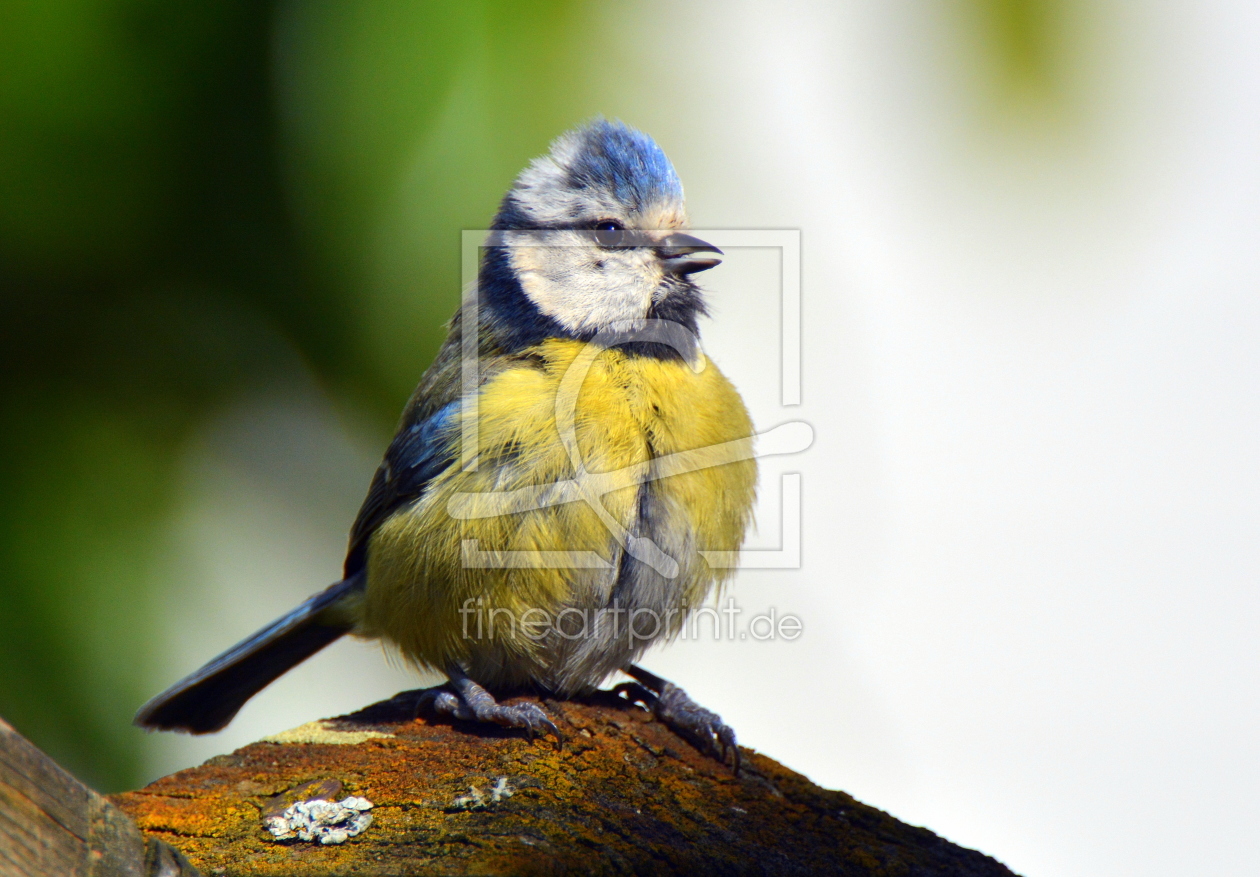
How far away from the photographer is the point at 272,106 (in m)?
3.26

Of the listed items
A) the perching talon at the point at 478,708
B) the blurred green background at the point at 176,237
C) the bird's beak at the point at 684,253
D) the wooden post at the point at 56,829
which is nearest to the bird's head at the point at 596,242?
the bird's beak at the point at 684,253

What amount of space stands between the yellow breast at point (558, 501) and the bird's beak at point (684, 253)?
38 centimetres

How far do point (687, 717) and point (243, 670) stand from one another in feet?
5.40

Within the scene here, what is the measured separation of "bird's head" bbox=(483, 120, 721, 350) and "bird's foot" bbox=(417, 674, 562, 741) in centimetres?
117

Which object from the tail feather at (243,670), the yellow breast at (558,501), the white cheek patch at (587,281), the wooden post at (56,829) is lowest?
the tail feather at (243,670)

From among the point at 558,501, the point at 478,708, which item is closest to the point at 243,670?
the point at 478,708

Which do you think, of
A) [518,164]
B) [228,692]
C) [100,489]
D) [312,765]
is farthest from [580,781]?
[518,164]

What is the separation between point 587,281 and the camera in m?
3.23

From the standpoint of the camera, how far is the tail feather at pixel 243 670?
3229 mm

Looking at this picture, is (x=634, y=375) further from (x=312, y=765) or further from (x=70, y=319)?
(x=70, y=319)

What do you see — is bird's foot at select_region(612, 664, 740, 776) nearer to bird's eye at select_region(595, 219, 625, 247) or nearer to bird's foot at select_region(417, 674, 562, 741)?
bird's foot at select_region(417, 674, 562, 741)

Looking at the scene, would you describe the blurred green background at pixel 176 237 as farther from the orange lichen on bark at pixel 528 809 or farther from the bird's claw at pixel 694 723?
the bird's claw at pixel 694 723

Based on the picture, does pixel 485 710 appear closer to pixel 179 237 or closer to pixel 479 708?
pixel 479 708

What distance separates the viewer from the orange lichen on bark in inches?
77.1
